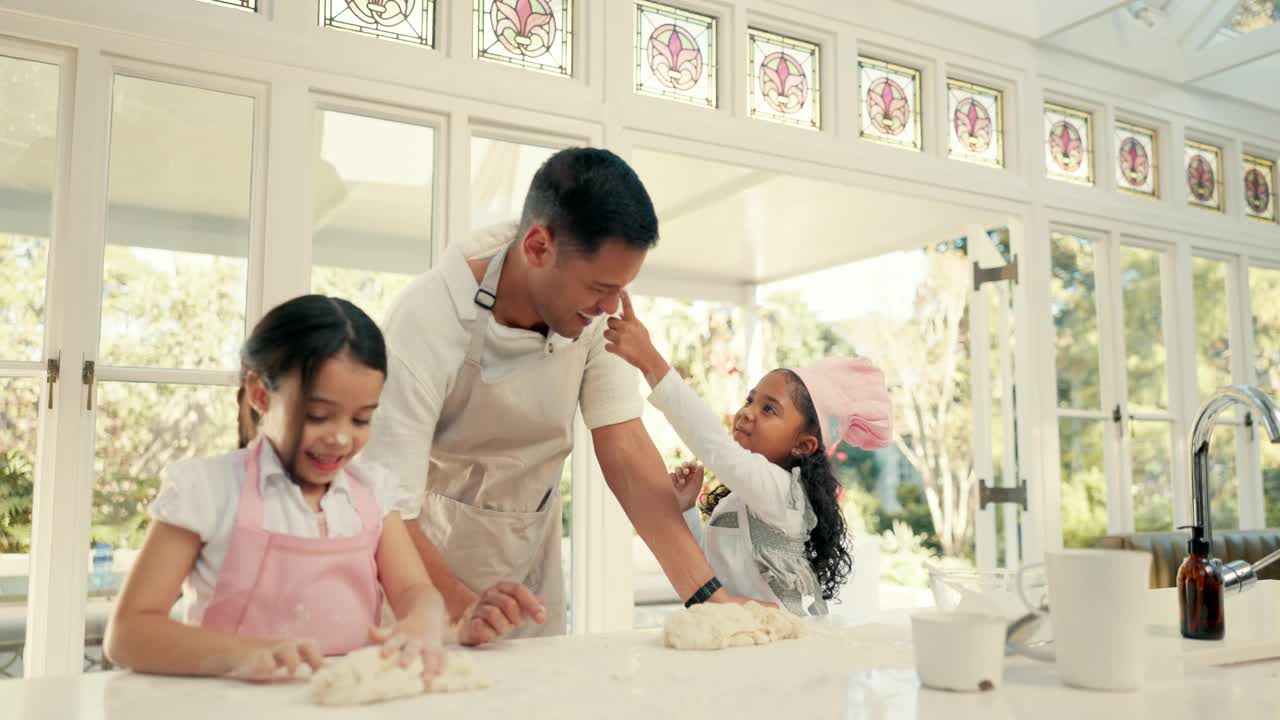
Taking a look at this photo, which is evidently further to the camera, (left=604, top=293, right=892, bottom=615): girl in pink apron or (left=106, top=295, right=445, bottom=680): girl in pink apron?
(left=604, top=293, right=892, bottom=615): girl in pink apron

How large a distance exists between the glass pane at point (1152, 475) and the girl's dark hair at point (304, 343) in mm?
4347

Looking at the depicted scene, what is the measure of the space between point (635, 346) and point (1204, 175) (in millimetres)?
4570

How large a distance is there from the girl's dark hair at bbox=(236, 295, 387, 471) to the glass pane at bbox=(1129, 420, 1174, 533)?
14.3 feet

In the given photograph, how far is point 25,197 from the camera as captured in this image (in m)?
2.59

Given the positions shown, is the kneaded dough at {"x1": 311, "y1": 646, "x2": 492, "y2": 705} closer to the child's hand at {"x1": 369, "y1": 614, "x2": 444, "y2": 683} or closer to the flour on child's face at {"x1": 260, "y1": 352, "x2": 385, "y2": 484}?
the child's hand at {"x1": 369, "y1": 614, "x2": 444, "y2": 683}

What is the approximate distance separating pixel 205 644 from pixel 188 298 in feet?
6.61

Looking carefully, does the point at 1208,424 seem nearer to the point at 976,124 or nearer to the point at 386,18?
the point at 386,18

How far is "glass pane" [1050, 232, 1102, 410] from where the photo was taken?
4480mm

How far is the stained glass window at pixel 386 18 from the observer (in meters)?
2.95

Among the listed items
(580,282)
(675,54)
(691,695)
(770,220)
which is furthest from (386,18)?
(770,220)

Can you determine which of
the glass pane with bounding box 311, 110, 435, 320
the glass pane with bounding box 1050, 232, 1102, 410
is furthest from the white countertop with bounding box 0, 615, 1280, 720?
the glass pane with bounding box 1050, 232, 1102, 410

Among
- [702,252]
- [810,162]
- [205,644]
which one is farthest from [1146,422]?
[205,644]

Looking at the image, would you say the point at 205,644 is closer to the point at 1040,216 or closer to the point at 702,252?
the point at 1040,216

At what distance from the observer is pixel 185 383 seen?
2736 millimetres
